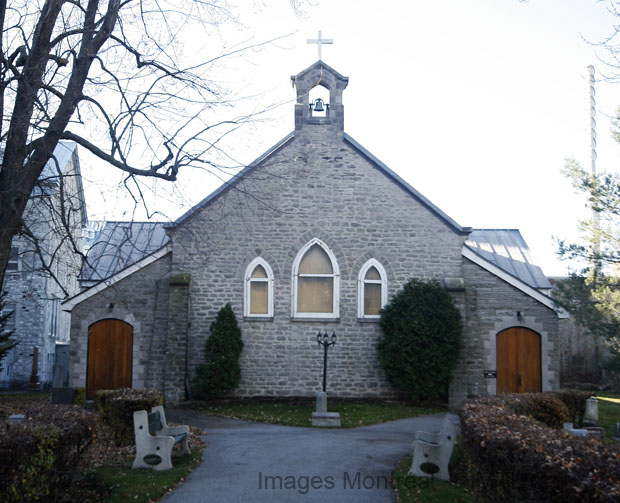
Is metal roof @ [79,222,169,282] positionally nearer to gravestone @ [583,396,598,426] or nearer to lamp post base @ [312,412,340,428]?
lamp post base @ [312,412,340,428]

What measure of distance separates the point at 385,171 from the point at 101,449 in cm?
1217

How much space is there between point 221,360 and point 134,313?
126 inches

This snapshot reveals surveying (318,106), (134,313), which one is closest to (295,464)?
(134,313)

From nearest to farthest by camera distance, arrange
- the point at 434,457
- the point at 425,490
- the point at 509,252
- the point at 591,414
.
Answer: the point at 425,490
the point at 434,457
the point at 591,414
the point at 509,252

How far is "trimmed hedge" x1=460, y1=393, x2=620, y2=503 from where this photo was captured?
526 centimetres

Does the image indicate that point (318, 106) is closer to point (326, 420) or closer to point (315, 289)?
point (315, 289)

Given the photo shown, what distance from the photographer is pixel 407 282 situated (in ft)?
68.0

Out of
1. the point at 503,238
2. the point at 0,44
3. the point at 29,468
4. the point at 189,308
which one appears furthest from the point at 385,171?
the point at 29,468

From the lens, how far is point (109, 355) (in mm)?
20828

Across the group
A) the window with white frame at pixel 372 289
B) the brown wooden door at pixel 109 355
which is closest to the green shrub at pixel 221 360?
the brown wooden door at pixel 109 355

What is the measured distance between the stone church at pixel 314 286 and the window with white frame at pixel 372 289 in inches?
1.3

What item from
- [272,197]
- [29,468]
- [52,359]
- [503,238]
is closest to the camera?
[29,468]

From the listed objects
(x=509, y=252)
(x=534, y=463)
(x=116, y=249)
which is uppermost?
(x=509, y=252)

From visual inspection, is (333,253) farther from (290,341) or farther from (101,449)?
(101,449)
